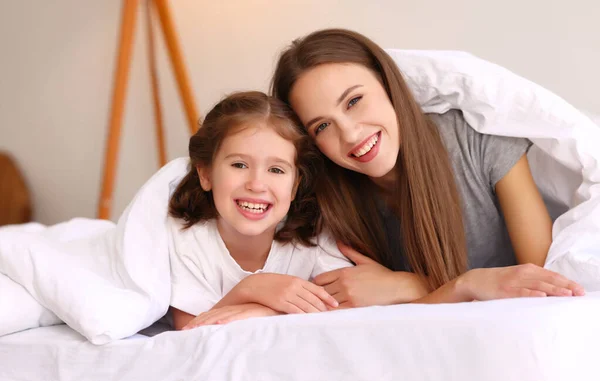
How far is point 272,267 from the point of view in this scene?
148 cm

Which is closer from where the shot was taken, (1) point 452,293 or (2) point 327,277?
(1) point 452,293

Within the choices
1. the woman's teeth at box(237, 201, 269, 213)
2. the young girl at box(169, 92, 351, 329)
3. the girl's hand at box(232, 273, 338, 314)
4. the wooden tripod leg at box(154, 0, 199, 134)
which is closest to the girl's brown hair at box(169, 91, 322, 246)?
the young girl at box(169, 92, 351, 329)

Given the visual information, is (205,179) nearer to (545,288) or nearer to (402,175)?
(402,175)

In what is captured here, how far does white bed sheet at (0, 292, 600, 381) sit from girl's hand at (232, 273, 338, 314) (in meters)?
0.12

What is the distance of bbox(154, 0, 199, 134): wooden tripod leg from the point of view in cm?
246

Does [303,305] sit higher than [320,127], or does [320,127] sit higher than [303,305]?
[320,127]

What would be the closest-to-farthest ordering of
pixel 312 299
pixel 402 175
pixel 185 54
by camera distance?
1. pixel 312 299
2. pixel 402 175
3. pixel 185 54

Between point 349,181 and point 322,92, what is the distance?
0.24 m

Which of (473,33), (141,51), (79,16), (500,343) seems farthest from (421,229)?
(79,16)

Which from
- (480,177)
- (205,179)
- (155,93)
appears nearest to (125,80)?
(155,93)

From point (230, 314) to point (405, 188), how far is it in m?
0.44

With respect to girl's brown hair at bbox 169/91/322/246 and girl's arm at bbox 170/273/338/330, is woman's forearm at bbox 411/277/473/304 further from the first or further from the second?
girl's brown hair at bbox 169/91/322/246

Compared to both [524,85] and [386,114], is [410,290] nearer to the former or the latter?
[386,114]

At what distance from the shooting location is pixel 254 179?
4.60ft
